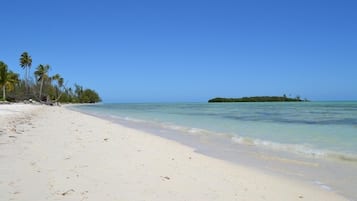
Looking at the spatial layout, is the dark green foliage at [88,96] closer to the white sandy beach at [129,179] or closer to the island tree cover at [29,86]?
A: the island tree cover at [29,86]

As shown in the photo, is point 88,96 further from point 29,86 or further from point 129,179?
point 129,179

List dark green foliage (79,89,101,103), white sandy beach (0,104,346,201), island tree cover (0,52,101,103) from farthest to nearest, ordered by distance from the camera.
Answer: dark green foliage (79,89,101,103)
island tree cover (0,52,101,103)
white sandy beach (0,104,346,201)

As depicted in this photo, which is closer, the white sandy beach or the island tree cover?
the white sandy beach

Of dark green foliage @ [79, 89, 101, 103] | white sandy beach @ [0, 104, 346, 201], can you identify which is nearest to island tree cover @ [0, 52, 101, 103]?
dark green foliage @ [79, 89, 101, 103]

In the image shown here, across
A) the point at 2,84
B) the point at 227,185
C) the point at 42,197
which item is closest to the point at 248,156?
the point at 227,185

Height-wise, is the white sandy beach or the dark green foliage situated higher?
the dark green foliage

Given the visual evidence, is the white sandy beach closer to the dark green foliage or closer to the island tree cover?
the island tree cover

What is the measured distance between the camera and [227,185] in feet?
17.5

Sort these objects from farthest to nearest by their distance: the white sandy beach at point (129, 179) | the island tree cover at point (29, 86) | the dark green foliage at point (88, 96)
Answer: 1. the dark green foliage at point (88, 96)
2. the island tree cover at point (29, 86)
3. the white sandy beach at point (129, 179)

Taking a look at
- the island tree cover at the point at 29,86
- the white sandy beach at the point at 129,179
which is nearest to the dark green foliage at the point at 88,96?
the island tree cover at the point at 29,86

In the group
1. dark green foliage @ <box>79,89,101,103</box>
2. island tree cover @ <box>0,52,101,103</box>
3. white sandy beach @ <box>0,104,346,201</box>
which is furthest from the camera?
dark green foliage @ <box>79,89,101,103</box>

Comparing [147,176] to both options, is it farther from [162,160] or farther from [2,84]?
[2,84]

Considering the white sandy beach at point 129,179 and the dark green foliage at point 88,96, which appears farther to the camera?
the dark green foliage at point 88,96

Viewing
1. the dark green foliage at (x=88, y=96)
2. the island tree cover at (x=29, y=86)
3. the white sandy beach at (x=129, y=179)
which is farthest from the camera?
the dark green foliage at (x=88, y=96)
